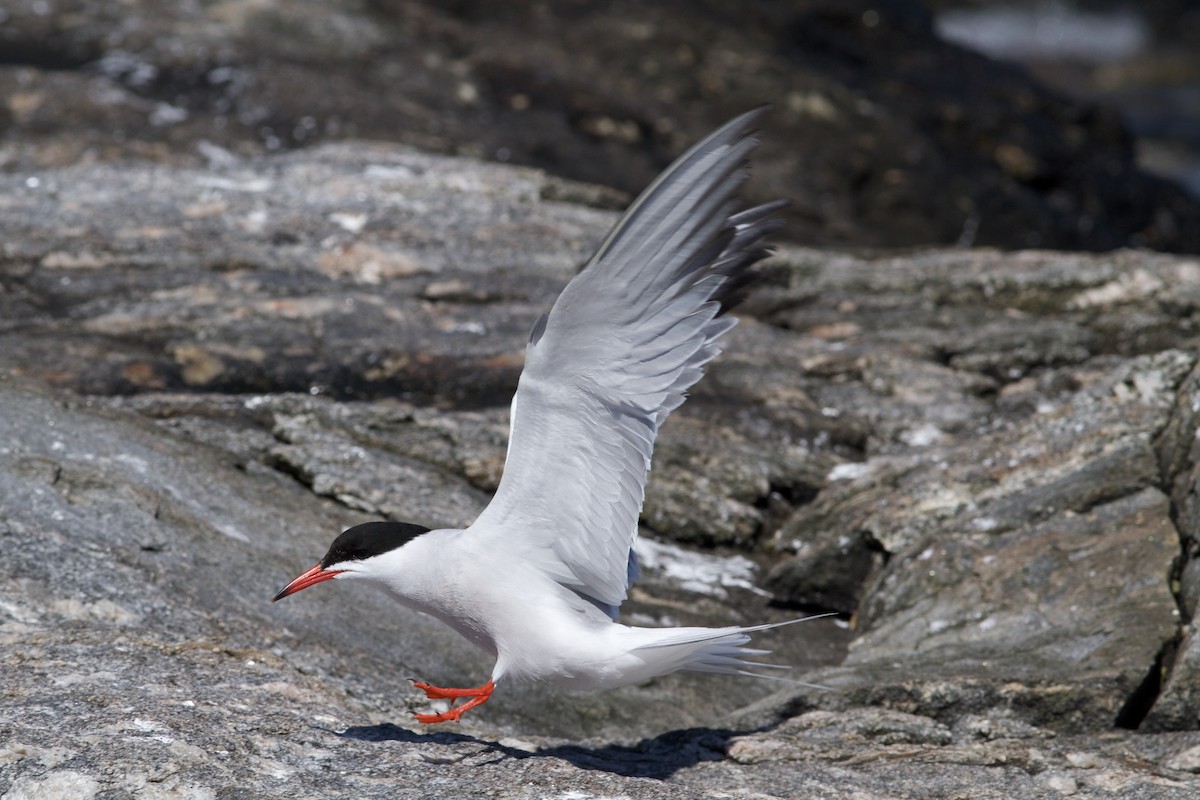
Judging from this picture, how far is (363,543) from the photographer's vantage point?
15.0 feet

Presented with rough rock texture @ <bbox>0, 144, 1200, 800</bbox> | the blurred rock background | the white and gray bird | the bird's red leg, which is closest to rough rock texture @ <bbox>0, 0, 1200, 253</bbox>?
the blurred rock background

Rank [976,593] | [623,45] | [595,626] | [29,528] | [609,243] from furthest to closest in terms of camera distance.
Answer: [623,45] < [976,593] < [29,528] < [595,626] < [609,243]

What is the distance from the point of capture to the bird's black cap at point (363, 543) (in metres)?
4.58

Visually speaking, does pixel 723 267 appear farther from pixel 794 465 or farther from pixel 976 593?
pixel 794 465

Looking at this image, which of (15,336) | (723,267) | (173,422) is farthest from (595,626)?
(15,336)

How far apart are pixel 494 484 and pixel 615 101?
21.9 ft

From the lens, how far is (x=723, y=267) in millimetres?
4320

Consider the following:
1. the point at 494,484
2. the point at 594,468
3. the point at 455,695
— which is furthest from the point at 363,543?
the point at 494,484

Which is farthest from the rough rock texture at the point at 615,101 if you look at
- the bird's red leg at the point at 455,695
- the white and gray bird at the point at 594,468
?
the bird's red leg at the point at 455,695

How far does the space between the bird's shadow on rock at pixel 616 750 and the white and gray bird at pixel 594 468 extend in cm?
15

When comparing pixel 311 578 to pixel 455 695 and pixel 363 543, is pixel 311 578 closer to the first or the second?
pixel 363 543

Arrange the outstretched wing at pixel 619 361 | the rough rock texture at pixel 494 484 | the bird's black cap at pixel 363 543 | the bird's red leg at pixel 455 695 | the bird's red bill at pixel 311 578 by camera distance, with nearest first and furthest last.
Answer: the outstretched wing at pixel 619 361, the rough rock texture at pixel 494 484, the bird's red leg at pixel 455 695, the bird's red bill at pixel 311 578, the bird's black cap at pixel 363 543

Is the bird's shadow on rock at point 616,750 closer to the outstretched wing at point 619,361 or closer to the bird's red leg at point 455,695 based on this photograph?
the bird's red leg at point 455,695

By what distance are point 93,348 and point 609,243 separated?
401 cm
